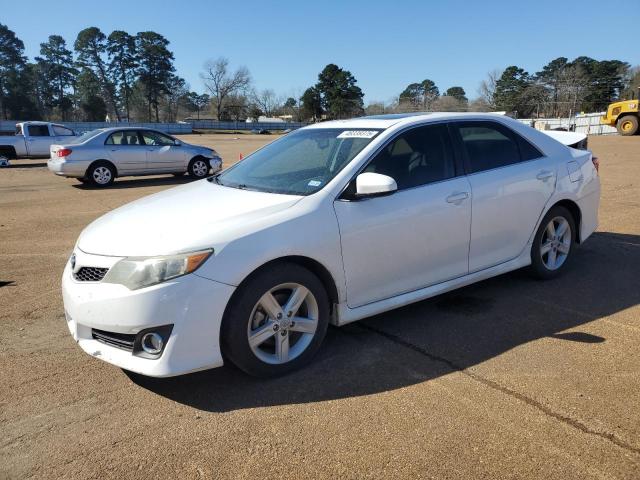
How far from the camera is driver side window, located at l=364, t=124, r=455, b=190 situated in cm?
388

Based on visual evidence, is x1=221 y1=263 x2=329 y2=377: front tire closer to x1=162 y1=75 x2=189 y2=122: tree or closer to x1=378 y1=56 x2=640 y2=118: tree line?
x1=378 y1=56 x2=640 y2=118: tree line

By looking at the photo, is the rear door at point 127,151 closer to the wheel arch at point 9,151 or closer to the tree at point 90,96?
the wheel arch at point 9,151

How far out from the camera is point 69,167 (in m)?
13.0

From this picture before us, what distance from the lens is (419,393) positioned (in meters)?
3.13

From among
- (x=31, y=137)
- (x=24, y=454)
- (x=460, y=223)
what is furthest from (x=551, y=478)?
(x=31, y=137)

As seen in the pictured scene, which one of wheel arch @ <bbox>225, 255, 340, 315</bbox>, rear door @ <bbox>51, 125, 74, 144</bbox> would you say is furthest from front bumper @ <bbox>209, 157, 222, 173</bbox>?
wheel arch @ <bbox>225, 255, 340, 315</bbox>

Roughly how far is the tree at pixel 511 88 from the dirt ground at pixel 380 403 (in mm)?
86308

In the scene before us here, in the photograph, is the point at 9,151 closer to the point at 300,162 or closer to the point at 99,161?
the point at 99,161

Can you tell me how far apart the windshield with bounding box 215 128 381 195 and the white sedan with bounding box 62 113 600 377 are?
0.02 metres

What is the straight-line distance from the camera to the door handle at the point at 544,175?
473cm

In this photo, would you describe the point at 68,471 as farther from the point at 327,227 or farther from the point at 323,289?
the point at 327,227

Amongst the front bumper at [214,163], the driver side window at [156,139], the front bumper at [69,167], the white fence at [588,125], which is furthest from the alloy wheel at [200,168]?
the white fence at [588,125]

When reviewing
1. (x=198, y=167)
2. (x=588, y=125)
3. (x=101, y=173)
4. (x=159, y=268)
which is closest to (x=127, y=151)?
(x=101, y=173)

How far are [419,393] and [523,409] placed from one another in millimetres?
590
